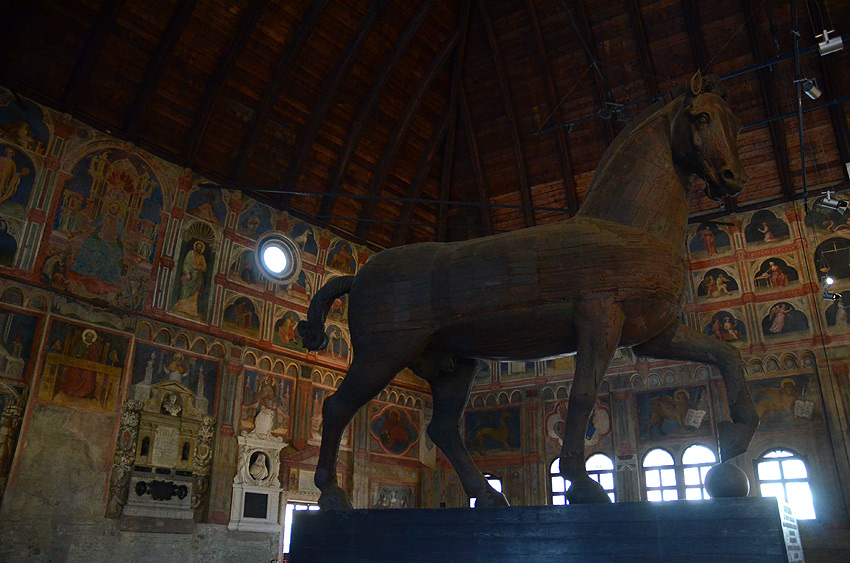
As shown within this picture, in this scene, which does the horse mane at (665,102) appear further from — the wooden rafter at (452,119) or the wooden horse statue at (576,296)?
the wooden rafter at (452,119)

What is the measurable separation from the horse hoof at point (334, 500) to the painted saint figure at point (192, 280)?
12329 millimetres

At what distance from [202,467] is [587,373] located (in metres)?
13.5

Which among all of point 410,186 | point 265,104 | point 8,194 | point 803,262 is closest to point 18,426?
point 8,194

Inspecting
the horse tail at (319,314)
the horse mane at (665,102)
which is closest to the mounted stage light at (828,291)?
the horse mane at (665,102)

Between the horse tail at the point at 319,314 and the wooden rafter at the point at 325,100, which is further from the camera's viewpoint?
the wooden rafter at the point at 325,100

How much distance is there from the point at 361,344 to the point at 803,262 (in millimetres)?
17304

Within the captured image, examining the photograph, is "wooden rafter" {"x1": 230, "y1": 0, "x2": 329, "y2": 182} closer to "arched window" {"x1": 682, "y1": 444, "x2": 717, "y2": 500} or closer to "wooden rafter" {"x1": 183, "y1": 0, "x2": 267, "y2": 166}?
"wooden rafter" {"x1": 183, "y1": 0, "x2": 267, "y2": 166}

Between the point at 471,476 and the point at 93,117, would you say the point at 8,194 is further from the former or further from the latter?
the point at 471,476

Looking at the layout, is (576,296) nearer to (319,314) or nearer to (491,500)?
(491,500)

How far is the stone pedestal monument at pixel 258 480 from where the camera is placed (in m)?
16.0

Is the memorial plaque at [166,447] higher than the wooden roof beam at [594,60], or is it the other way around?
the wooden roof beam at [594,60]

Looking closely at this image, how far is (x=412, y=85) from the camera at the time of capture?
65.1ft

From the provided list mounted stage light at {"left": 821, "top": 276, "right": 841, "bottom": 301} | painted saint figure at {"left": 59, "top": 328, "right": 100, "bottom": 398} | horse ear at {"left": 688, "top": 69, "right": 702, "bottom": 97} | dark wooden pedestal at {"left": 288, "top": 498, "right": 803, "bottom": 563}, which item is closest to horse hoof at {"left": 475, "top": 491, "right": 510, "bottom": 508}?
dark wooden pedestal at {"left": 288, "top": 498, "right": 803, "bottom": 563}

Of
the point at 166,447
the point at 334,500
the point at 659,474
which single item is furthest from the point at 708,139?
the point at 659,474
